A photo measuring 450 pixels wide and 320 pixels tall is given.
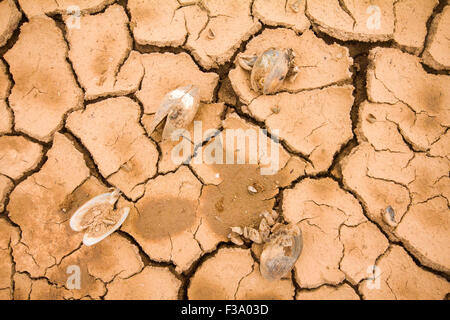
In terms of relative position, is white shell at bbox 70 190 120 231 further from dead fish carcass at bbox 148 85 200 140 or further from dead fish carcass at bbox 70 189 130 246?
dead fish carcass at bbox 148 85 200 140

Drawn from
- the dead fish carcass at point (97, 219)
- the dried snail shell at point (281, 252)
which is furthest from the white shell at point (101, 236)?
the dried snail shell at point (281, 252)

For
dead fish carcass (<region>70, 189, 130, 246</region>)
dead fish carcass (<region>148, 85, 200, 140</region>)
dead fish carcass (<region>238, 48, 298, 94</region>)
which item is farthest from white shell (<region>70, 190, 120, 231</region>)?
dead fish carcass (<region>238, 48, 298, 94</region>)

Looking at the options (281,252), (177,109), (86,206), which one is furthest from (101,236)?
(281,252)

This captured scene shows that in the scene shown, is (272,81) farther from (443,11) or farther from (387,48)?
(443,11)

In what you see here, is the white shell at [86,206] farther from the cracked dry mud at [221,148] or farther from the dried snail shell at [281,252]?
the dried snail shell at [281,252]

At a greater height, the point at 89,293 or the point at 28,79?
the point at 28,79
